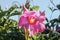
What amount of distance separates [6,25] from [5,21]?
0.08 metres

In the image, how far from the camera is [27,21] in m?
1.24

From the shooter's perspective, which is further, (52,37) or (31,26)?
(52,37)

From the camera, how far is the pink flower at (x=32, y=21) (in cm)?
121

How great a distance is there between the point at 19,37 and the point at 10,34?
0.19ft

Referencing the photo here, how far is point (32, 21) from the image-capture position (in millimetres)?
1210

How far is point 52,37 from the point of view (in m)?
1.53

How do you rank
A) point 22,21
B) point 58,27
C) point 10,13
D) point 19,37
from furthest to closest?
point 58,27
point 10,13
point 19,37
point 22,21

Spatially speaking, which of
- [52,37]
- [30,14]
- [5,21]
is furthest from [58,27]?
[30,14]

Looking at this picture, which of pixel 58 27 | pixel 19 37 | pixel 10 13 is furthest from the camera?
pixel 58 27

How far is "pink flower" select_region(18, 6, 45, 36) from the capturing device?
3.98 feet

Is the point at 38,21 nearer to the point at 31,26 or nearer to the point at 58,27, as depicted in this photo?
the point at 31,26

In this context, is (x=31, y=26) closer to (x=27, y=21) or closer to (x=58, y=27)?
(x=27, y=21)

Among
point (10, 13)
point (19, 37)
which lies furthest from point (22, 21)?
point (10, 13)

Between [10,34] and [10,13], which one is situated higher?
[10,13]
